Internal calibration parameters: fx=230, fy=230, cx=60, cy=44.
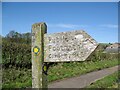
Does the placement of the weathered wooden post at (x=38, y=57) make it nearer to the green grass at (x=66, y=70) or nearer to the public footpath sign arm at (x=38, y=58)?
the public footpath sign arm at (x=38, y=58)

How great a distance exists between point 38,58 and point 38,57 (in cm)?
2

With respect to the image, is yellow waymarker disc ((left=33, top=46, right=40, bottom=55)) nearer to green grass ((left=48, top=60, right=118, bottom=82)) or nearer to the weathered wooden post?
the weathered wooden post

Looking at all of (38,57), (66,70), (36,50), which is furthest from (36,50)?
(66,70)

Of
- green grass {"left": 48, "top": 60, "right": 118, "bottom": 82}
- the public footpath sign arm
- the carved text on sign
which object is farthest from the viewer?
green grass {"left": 48, "top": 60, "right": 118, "bottom": 82}

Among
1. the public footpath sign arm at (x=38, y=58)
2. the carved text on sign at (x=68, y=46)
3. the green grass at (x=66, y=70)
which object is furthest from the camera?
the green grass at (x=66, y=70)

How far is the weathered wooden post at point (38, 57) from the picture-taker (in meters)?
3.68

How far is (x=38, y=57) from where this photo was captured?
371cm

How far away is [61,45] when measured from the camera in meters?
3.63

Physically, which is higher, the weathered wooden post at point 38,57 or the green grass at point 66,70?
the weathered wooden post at point 38,57

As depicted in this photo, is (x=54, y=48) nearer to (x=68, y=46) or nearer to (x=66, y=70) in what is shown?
(x=68, y=46)

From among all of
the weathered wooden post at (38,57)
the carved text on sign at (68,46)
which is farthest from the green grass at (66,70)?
the carved text on sign at (68,46)

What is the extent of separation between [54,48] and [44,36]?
302 mm

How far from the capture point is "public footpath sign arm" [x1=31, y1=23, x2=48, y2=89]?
3.68 m

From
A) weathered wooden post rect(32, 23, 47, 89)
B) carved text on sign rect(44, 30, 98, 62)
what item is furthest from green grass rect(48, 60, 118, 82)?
carved text on sign rect(44, 30, 98, 62)
